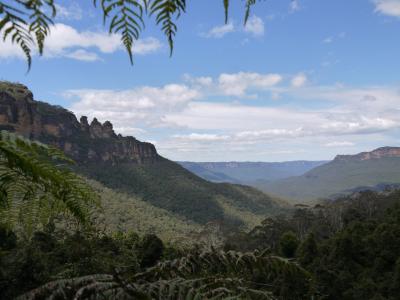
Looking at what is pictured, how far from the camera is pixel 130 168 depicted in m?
112

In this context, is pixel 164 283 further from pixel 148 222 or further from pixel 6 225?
pixel 148 222

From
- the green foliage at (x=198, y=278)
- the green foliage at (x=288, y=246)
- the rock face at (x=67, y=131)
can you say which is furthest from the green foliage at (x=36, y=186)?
the rock face at (x=67, y=131)

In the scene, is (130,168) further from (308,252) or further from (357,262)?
(357,262)

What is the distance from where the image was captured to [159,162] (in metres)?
121

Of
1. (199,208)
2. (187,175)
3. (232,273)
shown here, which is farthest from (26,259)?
(187,175)

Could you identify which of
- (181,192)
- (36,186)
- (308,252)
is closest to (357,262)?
(308,252)

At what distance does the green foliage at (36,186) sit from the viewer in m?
1.39

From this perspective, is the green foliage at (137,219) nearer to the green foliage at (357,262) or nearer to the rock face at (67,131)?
the rock face at (67,131)

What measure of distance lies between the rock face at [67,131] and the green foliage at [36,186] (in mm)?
88228

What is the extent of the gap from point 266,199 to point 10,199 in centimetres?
11717

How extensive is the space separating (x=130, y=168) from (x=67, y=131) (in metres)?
19.7

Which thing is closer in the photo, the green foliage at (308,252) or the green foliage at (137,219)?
the green foliage at (308,252)

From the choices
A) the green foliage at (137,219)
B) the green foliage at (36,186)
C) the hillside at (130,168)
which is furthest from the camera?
the hillside at (130,168)

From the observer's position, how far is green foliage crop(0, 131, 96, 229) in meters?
1.39
